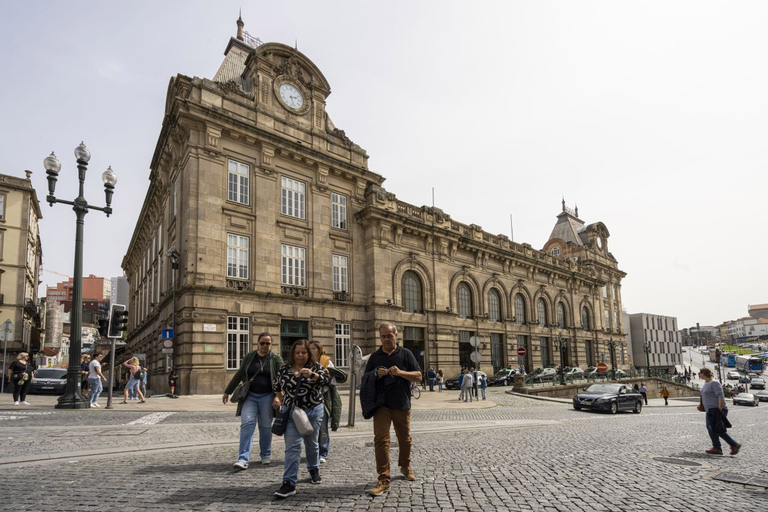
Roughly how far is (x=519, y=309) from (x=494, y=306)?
360 centimetres

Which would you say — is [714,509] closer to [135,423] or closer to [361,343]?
[135,423]

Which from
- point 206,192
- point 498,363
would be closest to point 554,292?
point 498,363

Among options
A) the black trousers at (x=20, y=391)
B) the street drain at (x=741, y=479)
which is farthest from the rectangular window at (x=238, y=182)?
the street drain at (x=741, y=479)

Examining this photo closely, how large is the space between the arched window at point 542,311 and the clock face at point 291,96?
27.5m

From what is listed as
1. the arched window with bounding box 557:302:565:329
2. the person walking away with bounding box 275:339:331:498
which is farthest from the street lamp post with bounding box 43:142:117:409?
the arched window with bounding box 557:302:565:329

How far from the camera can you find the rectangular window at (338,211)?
30.6m

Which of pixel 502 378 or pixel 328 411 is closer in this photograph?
pixel 328 411

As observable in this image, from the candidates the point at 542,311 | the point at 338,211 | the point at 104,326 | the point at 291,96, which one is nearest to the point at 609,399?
the point at 338,211

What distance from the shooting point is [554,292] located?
156 feet

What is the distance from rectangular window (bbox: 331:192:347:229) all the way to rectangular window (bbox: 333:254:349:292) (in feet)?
6.49

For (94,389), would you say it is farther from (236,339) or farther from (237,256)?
(237,256)

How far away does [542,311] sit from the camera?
46.4 meters

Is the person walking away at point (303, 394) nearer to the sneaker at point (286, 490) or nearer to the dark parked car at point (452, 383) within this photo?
the sneaker at point (286, 490)

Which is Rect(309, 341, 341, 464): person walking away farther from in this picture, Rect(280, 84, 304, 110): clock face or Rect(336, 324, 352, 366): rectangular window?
Rect(280, 84, 304, 110): clock face
